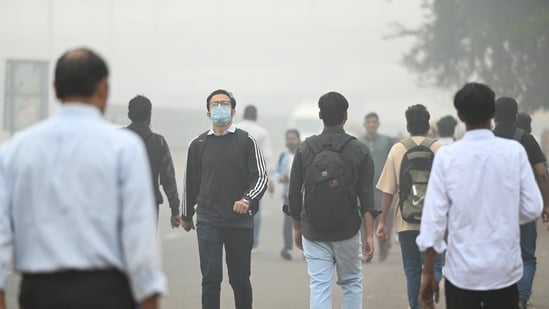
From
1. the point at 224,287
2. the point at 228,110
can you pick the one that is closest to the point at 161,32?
the point at 224,287

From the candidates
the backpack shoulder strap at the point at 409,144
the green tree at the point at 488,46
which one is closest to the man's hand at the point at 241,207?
the backpack shoulder strap at the point at 409,144

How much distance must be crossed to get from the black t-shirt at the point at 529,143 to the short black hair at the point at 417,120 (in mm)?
521

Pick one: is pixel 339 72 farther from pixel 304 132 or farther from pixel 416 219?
pixel 416 219

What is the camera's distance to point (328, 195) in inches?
272

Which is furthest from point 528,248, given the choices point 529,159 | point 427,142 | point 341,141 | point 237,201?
point 237,201

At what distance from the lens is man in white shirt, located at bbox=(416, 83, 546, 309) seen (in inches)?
199

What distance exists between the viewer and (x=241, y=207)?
24.9ft

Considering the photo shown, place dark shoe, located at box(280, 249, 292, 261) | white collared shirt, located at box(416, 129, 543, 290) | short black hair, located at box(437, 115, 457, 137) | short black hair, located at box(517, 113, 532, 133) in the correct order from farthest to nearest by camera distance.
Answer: dark shoe, located at box(280, 249, 292, 261) → short black hair, located at box(437, 115, 457, 137) → short black hair, located at box(517, 113, 532, 133) → white collared shirt, located at box(416, 129, 543, 290)

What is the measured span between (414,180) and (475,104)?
238 cm

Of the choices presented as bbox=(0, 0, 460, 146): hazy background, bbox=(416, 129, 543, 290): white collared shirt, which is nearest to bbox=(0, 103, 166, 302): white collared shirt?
bbox=(416, 129, 543, 290): white collared shirt

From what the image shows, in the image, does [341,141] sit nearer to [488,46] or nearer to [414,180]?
[414,180]

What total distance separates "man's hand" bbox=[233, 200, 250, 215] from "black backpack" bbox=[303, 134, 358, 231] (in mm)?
722

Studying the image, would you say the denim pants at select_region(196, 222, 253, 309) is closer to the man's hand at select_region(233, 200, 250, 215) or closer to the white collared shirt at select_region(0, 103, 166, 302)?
the man's hand at select_region(233, 200, 250, 215)

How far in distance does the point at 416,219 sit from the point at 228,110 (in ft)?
4.81
